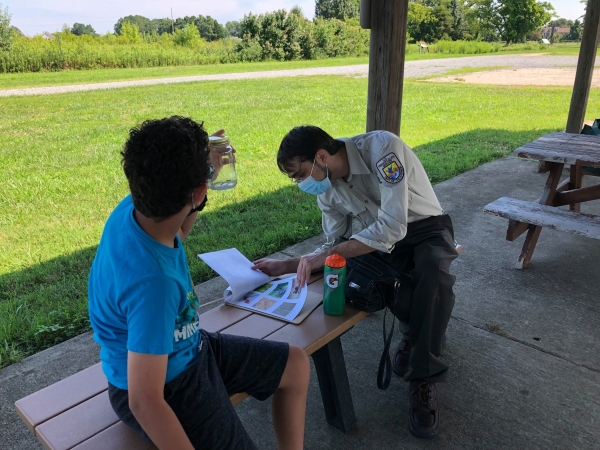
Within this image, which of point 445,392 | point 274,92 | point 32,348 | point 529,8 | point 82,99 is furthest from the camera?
point 529,8

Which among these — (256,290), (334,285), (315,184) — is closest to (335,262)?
(334,285)

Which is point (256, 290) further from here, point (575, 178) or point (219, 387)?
point (575, 178)

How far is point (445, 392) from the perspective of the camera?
2459mm

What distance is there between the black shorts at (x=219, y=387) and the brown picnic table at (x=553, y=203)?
2.51 m

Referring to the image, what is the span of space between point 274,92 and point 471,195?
385 inches

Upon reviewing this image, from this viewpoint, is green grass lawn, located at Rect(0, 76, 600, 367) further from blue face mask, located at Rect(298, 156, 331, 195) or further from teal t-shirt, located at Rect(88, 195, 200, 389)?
teal t-shirt, located at Rect(88, 195, 200, 389)

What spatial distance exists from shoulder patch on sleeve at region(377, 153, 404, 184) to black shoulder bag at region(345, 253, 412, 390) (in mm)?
376

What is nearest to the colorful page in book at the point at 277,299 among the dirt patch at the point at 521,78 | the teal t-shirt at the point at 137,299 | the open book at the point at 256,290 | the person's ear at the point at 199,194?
the open book at the point at 256,290

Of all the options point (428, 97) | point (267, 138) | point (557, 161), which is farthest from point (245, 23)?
point (557, 161)

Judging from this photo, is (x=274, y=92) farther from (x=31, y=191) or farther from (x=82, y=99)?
(x=31, y=191)

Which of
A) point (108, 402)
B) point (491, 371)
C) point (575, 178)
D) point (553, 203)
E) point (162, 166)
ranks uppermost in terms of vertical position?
point (162, 166)

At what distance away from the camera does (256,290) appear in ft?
7.50

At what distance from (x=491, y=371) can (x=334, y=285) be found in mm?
1166

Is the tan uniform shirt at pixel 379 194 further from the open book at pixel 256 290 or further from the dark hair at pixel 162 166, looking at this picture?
the dark hair at pixel 162 166
